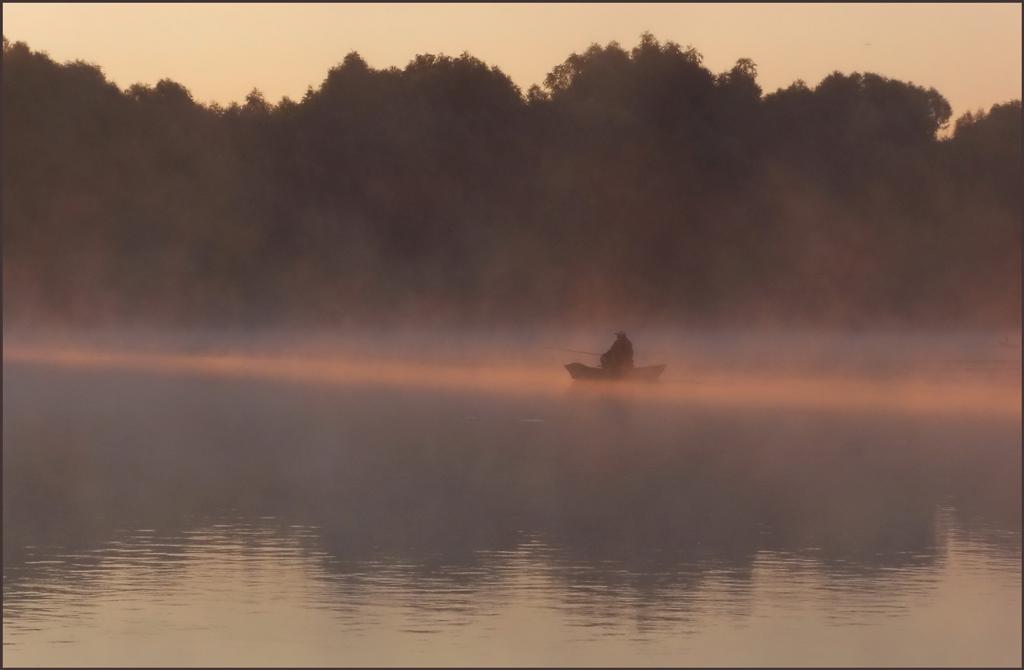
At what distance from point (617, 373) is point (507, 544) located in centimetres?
2261

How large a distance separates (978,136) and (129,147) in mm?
26121

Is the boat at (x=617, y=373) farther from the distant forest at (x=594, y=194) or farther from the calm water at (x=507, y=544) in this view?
the distant forest at (x=594, y=194)

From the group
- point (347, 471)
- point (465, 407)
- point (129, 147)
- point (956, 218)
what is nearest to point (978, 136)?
point (956, 218)

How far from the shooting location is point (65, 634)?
1367 centimetres

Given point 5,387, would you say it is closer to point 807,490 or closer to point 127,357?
point 127,357

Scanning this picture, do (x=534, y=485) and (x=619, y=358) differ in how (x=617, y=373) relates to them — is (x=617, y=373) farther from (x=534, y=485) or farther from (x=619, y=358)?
(x=534, y=485)

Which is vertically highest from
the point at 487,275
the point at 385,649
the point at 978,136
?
the point at 978,136

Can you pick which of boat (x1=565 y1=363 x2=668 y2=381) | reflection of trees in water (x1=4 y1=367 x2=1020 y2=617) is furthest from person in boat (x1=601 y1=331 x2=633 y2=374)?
reflection of trees in water (x1=4 y1=367 x2=1020 y2=617)

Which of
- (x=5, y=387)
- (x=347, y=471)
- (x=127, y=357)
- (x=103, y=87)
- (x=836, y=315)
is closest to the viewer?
(x=347, y=471)

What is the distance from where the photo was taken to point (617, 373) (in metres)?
40.1

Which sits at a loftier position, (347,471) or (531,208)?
(531,208)

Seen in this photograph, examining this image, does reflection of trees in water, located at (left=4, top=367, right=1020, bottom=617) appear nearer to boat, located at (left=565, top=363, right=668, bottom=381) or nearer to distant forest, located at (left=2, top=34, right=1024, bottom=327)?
boat, located at (left=565, top=363, right=668, bottom=381)

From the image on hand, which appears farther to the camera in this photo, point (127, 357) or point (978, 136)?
point (978, 136)

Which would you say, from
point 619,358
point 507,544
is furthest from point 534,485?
point 619,358
